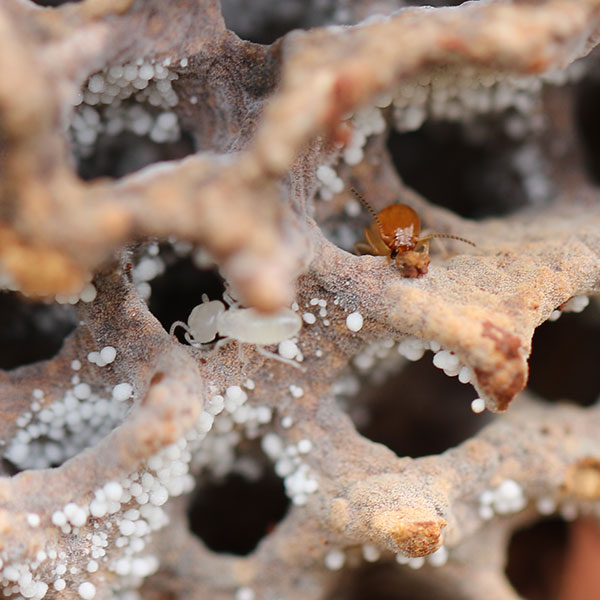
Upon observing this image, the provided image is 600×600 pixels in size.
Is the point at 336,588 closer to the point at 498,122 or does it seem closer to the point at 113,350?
the point at 113,350

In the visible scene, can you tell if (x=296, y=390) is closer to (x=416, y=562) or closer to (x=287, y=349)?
(x=287, y=349)

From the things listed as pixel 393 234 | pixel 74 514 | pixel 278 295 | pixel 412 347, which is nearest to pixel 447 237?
pixel 393 234

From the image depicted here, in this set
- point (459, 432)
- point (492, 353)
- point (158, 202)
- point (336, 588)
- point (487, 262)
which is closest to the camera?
point (158, 202)

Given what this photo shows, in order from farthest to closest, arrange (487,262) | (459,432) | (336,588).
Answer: (459,432)
(336,588)
(487,262)

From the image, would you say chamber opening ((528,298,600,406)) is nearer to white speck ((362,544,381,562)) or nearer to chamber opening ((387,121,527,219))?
chamber opening ((387,121,527,219))

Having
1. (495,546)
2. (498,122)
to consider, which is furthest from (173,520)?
(498,122)

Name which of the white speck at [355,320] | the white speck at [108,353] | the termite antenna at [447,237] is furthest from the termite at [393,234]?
the white speck at [108,353]

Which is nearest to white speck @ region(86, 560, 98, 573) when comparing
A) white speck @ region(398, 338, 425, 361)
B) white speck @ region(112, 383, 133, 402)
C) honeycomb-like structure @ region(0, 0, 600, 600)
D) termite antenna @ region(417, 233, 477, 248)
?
honeycomb-like structure @ region(0, 0, 600, 600)
